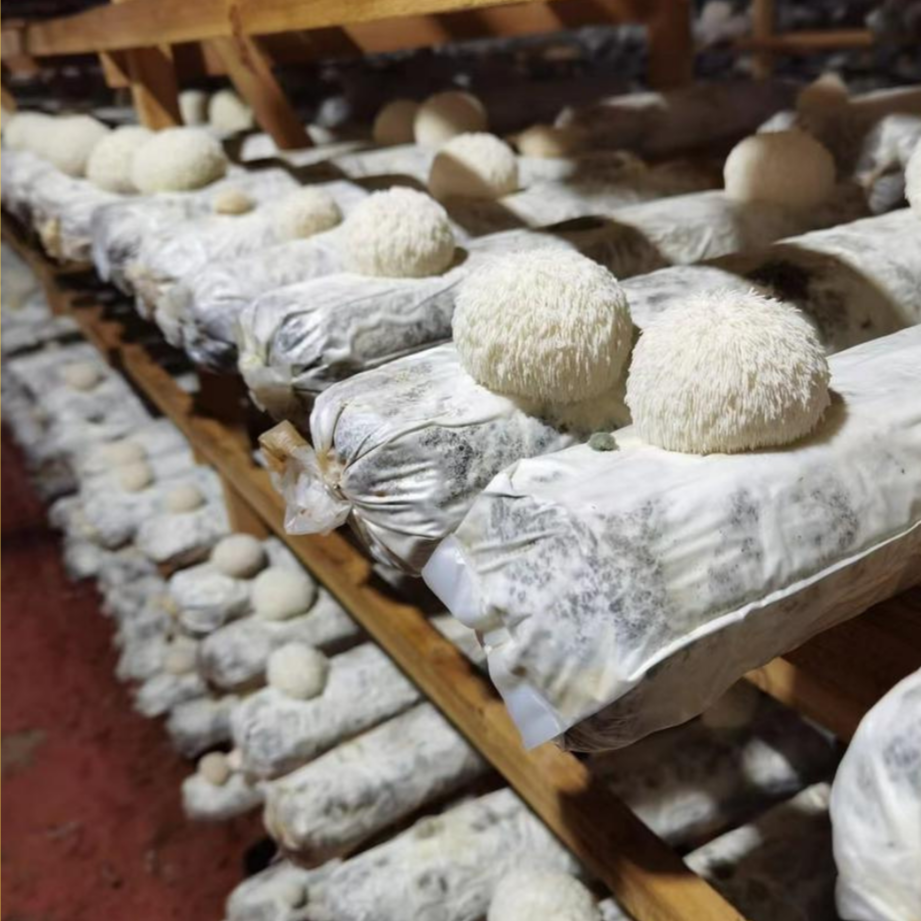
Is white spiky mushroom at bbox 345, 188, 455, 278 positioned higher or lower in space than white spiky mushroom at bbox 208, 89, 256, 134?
higher

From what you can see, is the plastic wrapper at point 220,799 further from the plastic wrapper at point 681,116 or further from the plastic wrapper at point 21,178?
the plastic wrapper at point 681,116

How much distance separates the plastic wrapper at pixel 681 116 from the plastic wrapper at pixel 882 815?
168cm

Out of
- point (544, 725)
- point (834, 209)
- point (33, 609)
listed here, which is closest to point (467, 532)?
point (544, 725)

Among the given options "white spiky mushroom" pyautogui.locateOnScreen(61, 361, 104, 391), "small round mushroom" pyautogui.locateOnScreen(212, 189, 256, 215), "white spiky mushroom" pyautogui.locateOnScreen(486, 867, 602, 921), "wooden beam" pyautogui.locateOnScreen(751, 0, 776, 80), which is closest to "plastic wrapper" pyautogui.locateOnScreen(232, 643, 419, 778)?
"white spiky mushroom" pyautogui.locateOnScreen(486, 867, 602, 921)

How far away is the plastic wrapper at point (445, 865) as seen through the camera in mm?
1230

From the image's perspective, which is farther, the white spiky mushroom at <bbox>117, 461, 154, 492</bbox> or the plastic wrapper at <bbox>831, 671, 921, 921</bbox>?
the white spiky mushroom at <bbox>117, 461, 154, 492</bbox>

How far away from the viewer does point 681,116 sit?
7.15 ft

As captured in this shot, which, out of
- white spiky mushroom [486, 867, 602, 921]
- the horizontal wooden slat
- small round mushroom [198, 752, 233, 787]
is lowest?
small round mushroom [198, 752, 233, 787]

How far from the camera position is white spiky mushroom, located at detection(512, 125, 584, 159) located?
1927 millimetres

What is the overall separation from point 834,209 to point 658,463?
0.92m

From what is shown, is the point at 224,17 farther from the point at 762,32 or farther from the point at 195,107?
the point at 762,32

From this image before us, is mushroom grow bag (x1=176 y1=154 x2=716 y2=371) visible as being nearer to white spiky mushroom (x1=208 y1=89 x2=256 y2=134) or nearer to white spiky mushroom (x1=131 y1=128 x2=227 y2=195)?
white spiky mushroom (x1=131 y1=128 x2=227 y2=195)

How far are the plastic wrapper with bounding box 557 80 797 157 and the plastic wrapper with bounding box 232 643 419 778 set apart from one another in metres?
1.23

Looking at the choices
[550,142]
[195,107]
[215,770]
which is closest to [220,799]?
[215,770]
